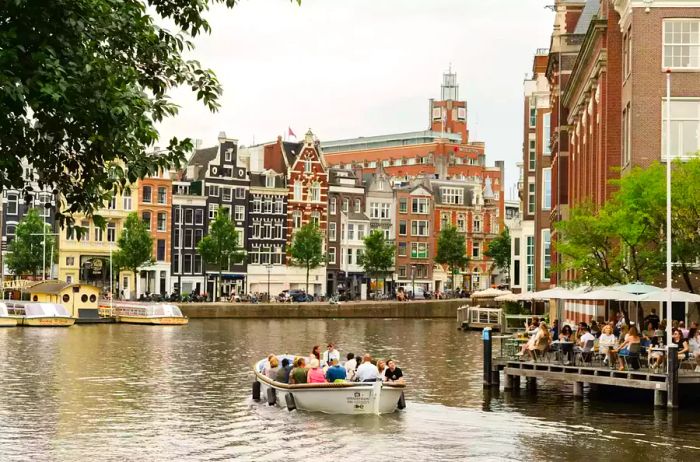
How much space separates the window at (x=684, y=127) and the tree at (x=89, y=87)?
3819 cm

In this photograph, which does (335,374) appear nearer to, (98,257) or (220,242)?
(220,242)

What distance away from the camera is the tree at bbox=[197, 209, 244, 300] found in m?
126

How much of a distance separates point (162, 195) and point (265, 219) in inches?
513

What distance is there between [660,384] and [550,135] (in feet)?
215

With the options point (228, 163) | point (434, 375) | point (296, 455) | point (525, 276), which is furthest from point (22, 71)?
point (228, 163)

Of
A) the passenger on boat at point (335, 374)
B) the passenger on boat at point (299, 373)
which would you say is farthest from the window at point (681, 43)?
the passenger on boat at point (335, 374)

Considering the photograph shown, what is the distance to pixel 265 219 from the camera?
460 ft

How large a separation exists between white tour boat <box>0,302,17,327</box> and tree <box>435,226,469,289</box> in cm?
6771

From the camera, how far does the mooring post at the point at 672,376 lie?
115 feet

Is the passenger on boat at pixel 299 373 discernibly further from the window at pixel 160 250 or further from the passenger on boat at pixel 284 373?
the window at pixel 160 250

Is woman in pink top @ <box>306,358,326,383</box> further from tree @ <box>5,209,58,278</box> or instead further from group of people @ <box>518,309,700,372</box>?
tree @ <box>5,209,58,278</box>

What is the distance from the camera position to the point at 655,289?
42531 millimetres

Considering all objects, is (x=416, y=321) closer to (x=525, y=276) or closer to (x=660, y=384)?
(x=525, y=276)

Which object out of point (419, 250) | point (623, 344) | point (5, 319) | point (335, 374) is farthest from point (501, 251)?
point (335, 374)
